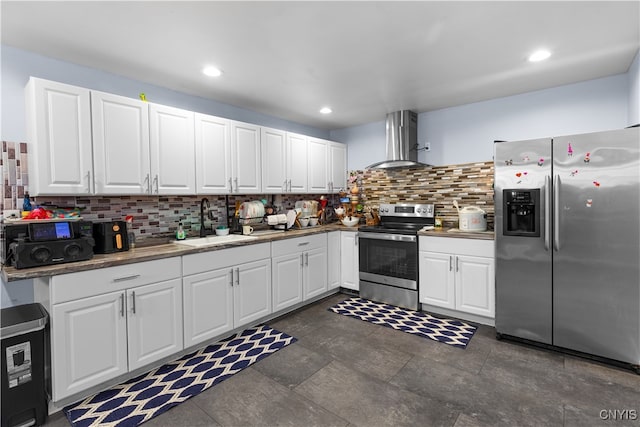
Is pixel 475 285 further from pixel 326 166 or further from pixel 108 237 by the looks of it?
pixel 108 237

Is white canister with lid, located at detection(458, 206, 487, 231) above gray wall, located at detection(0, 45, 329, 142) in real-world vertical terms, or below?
below

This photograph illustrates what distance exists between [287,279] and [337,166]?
→ 1989 mm

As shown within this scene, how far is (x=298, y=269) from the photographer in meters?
3.52

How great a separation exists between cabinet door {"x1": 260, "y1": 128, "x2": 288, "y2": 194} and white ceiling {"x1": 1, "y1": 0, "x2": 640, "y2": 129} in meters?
0.53

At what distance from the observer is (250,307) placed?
299 cm

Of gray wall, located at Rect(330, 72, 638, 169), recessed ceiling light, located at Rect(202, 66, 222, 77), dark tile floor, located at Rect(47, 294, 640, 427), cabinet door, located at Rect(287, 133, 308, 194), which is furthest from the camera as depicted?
cabinet door, located at Rect(287, 133, 308, 194)

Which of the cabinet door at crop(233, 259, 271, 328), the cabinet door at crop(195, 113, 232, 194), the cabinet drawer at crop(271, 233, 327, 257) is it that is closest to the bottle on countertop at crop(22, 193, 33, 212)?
the cabinet door at crop(195, 113, 232, 194)

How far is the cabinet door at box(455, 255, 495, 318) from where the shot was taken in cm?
302

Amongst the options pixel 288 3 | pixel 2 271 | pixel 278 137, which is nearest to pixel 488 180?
pixel 278 137

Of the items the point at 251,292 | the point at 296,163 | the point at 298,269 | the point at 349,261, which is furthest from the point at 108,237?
the point at 349,261

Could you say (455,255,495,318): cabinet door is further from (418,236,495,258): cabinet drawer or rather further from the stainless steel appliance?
the stainless steel appliance

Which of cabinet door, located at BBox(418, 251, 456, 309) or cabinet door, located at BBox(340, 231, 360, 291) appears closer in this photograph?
cabinet door, located at BBox(418, 251, 456, 309)

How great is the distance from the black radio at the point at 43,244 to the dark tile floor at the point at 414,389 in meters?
0.94

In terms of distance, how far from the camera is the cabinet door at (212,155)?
2977mm
